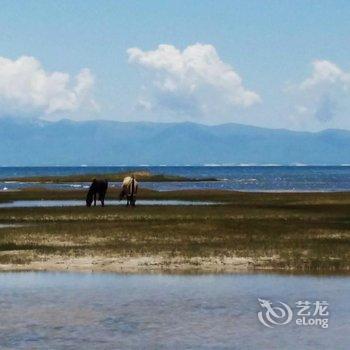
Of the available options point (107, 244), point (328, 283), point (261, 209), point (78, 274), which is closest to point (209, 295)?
point (328, 283)

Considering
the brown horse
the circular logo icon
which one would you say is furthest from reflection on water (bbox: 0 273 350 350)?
the brown horse

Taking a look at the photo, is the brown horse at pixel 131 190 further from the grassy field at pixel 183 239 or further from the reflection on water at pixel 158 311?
the reflection on water at pixel 158 311

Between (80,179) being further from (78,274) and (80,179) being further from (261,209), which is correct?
(78,274)

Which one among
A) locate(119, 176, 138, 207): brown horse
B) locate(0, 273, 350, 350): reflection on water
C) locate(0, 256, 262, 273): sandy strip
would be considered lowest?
locate(0, 273, 350, 350): reflection on water

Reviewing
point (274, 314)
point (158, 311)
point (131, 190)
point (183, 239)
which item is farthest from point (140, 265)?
point (131, 190)

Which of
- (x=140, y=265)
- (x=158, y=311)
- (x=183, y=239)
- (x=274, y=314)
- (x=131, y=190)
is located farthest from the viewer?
(x=131, y=190)

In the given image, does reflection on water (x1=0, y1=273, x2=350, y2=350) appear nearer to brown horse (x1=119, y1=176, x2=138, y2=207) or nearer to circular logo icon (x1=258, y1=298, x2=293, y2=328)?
circular logo icon (x1=258, y1=298, x2=293, y2=328)

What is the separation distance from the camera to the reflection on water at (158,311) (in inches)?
608

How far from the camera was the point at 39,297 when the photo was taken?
1994 centimetres

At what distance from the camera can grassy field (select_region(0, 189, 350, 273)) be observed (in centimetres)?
2517

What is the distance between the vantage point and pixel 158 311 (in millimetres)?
18219

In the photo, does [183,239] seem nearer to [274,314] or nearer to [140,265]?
[140,265]

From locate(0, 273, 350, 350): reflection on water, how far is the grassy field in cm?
227

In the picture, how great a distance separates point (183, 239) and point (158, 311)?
42.7ft
